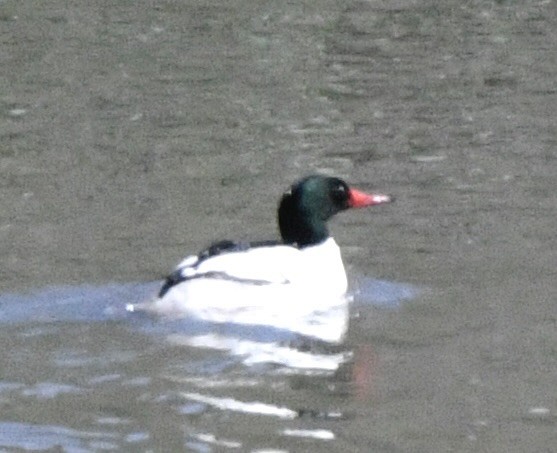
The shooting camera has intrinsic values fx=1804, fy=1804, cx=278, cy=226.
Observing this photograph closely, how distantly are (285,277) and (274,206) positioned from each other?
2359 mm

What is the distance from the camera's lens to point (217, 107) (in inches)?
776

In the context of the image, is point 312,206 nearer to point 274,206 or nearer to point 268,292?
point 268,292

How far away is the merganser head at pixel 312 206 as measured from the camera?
46.8ft

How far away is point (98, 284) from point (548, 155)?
5.43m

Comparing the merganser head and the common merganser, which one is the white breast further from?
the merganser head

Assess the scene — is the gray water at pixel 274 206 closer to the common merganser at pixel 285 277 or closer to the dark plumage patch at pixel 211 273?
the common merganser at pixel 285 277

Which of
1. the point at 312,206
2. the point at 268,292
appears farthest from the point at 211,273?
the point at 312,206

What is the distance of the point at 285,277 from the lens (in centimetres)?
1366

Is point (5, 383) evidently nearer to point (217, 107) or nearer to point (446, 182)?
point (446, 182)

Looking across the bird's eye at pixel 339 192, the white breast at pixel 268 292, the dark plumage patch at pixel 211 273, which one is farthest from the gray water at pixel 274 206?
the bird's eye at pixel 339 192

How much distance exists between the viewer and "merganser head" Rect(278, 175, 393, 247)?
46.8ft

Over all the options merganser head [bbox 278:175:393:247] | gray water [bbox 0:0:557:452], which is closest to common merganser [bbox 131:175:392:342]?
merganser head [bbox 278:175:393:247]

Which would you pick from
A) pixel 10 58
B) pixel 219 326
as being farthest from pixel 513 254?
pixel 10 58

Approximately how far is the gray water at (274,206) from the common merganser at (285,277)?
268 millimetres
